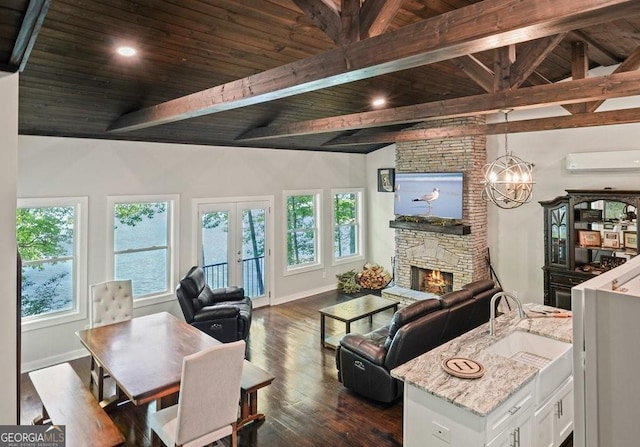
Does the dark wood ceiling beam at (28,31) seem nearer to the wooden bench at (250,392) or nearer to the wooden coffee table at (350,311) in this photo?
the wooden bench at (250,392)

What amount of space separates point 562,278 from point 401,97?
3.70 metres

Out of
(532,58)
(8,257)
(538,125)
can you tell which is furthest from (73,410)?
(538,125)

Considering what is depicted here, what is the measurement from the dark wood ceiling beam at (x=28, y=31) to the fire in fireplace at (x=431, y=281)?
6928 mm

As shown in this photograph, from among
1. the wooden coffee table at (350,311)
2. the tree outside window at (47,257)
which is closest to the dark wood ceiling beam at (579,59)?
the wooden coffee table at (350,311)

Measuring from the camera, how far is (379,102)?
244 inches

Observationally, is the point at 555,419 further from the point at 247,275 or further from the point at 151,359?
the point at 247,275

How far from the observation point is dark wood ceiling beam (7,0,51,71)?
6.44 ft

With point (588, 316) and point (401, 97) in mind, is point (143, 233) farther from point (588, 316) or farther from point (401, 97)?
point (588, 316)

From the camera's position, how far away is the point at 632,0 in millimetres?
1485

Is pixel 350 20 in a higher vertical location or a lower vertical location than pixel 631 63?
lower

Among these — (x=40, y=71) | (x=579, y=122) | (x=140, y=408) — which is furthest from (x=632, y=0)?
(x=140, y=408)

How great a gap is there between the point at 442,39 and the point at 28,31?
6.86ft

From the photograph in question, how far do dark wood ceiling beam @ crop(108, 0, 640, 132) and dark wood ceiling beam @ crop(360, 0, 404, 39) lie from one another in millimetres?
180

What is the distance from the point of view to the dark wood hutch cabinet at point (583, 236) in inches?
223
